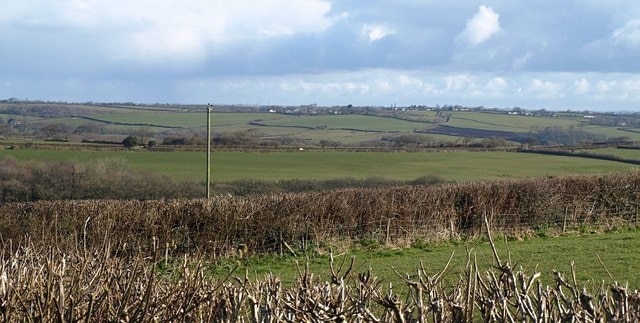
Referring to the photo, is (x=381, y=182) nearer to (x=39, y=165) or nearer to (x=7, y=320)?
(x=39, y=165)

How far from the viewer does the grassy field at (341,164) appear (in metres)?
41.3

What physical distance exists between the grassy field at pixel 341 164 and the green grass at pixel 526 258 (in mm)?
16553

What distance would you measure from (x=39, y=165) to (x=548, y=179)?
24.2m

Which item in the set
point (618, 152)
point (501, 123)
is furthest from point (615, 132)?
point (618, 152)

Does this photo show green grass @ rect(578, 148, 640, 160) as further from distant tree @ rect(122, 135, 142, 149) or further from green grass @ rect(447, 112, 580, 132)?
distant tree @ rect(122, 135, 142, 149)

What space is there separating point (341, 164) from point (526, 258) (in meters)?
30.3

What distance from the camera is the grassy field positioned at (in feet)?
136

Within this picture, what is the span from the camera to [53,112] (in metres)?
99.8

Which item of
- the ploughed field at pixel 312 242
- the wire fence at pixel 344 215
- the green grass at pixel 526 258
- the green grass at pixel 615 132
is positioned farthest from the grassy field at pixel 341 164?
the green grass at pixel 615 132

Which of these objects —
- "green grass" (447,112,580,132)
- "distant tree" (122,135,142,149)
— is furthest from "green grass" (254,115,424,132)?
"distant tree" (122,135,142,149)

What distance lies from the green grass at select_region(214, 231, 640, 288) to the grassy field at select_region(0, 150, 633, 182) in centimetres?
1655

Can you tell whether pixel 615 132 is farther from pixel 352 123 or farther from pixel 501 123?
pixel 352 123

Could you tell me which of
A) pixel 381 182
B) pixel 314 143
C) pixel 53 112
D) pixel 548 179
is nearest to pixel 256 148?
pixel 314 143

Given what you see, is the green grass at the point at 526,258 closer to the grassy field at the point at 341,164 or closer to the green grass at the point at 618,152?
the grassy field at the point at 341,164
